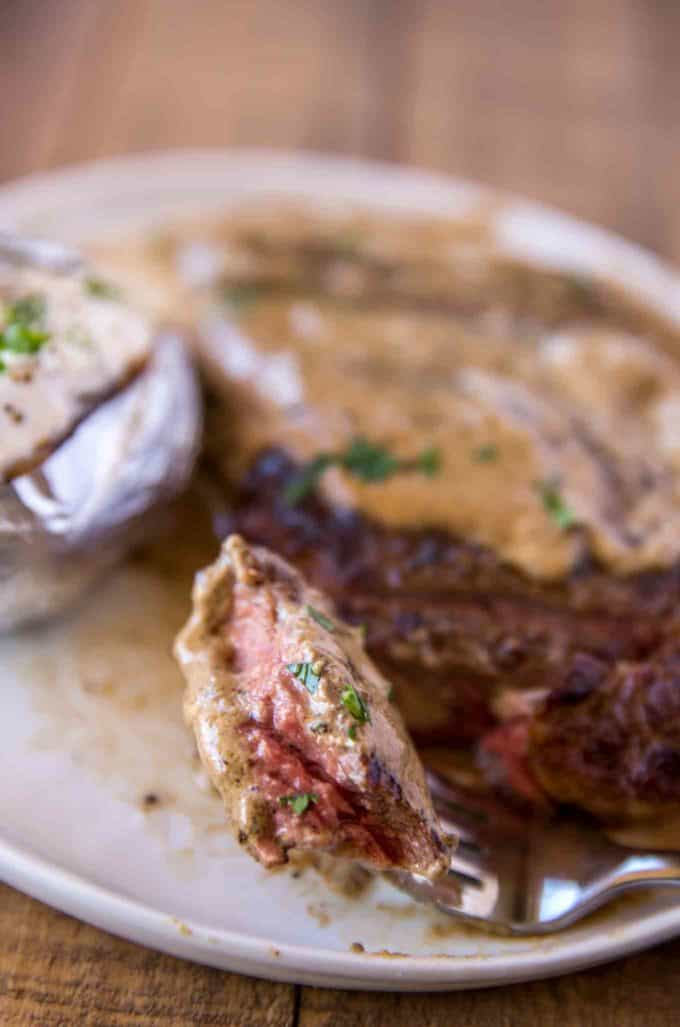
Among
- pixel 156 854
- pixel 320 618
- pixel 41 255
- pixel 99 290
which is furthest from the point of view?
pixel 41 255

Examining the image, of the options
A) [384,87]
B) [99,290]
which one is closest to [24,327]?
[99,290]

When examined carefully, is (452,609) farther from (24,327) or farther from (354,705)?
(24,327)

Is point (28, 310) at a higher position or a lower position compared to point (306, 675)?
higher

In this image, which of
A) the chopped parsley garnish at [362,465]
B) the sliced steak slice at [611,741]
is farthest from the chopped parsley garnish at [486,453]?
the sliced steak slice at [611,741]

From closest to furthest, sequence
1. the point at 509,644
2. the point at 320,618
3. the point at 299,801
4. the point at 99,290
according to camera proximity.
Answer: the point at 299,801
the point at 320,618
the point at 509,644
the point at 99,290

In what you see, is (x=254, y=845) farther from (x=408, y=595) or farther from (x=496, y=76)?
(x=496, y=76)

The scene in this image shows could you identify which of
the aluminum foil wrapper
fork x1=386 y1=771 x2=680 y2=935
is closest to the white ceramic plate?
fork x1=386 y1=771 x2=680 y2=935

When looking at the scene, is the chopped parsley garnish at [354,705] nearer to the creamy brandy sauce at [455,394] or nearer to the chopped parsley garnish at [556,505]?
the creamy brandy sauce at [455,394]
